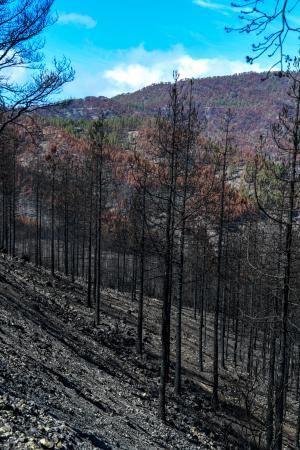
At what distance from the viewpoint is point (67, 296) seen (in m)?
27.8

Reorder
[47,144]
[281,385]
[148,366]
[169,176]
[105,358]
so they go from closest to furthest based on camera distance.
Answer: [281,385], [169,176], [105,358], [148,366], [47,144]

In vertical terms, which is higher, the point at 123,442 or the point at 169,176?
the point at 169,176

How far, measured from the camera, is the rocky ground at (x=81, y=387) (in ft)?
24.1

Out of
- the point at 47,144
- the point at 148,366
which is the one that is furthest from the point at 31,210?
the point at 148,366

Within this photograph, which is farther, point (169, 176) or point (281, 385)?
point (169, 176)

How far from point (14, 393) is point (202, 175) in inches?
416

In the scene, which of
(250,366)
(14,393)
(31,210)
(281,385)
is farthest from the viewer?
(31,210)

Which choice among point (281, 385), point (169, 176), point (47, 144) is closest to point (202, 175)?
point (169, 176)

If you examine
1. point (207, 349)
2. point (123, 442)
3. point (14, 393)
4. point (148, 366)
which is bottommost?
point (207, 349)

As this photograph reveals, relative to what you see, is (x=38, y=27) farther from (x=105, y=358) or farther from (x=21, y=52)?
(x=105, y=358)

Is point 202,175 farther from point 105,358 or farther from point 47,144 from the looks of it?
point 47,144

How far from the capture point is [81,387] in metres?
12.2

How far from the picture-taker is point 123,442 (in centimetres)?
912

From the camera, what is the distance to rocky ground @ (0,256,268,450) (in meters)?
7.36
